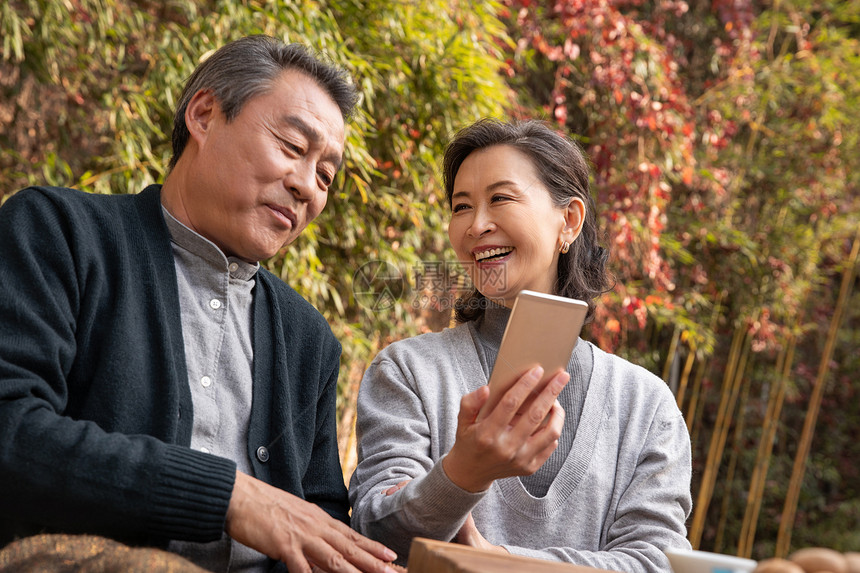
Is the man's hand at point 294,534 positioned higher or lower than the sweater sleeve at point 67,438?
lower

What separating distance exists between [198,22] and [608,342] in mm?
2617

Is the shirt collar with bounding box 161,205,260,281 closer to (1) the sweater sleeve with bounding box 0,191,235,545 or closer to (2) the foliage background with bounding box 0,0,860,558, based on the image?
(1) the sweater sleeve with bounding box 0,191,235,545

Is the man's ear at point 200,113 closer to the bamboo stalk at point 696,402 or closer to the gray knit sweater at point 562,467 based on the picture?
the gray knit sweater at point 562,467

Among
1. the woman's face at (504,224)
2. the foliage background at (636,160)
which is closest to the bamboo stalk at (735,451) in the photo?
the foliage background at (636,160)

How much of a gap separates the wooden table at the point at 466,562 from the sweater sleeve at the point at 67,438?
1.27 ft

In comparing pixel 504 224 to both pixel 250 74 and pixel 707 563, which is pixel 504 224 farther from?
pixel 707 563

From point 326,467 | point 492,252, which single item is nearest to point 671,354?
point 492,252

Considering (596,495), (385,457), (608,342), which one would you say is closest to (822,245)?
(608,342)

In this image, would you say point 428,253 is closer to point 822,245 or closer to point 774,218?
point 774,218

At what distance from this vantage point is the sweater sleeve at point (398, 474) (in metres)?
1.41

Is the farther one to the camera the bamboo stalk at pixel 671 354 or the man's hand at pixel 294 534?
the bamboo stalk at pixel 671 354

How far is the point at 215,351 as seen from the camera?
1538 millimetres

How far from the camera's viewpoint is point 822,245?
4953 mm

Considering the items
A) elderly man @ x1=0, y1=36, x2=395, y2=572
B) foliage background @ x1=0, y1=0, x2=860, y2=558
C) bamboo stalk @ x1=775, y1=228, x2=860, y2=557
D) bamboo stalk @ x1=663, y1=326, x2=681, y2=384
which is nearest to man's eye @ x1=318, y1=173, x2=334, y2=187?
elderly man @ x1=0, y1=36, x2=395, y2=572
